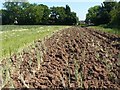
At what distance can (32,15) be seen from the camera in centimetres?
8119

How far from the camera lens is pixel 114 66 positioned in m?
11.3

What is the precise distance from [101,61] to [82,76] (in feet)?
9.68

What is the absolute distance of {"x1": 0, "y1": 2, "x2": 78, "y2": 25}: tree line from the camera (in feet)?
256

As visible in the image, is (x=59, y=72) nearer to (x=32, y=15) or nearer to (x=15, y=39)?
(x=15, y=39)

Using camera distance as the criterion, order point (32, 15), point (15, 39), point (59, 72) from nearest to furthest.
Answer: point (59, 72)
point (15, 39)
point (32, 15)

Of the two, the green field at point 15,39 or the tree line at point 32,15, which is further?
the tree line at point 32,15

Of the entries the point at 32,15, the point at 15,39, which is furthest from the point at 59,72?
the point at 32,15

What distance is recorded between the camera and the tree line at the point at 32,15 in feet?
256

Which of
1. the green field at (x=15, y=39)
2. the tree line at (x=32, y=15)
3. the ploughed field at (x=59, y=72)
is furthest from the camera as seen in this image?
the tree line at (x=32, y=15)

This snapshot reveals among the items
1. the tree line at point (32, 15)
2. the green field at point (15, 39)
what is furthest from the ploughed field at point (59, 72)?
the tree line at point (32, 15)

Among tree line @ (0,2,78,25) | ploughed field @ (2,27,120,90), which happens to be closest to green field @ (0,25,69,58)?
ploughed field @ (2,27,120,90)

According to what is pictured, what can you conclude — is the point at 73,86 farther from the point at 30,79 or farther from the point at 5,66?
the point at 5,66

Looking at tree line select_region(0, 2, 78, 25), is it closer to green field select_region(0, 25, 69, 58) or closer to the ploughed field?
green field select_region(0, 25, 69, 58)

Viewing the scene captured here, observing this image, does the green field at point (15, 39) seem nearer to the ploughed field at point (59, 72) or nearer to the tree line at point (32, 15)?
the ploughed field at point (59, 72)
